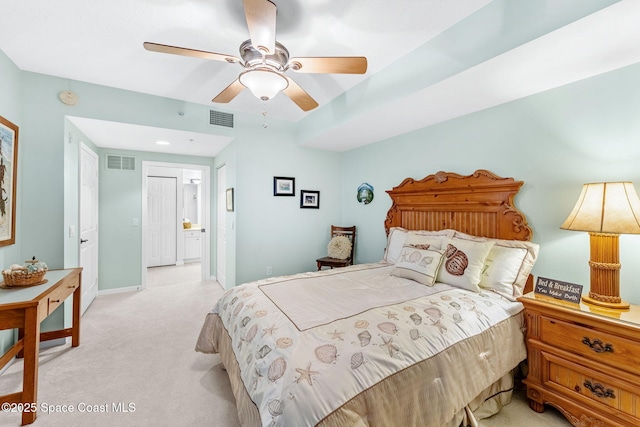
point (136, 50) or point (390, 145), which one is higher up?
point (136, 50)

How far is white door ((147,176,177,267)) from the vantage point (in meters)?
5.79

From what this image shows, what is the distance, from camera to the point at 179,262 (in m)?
6.10

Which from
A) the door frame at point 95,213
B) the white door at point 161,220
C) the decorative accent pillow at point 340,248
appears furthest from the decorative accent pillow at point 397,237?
the white door at point 161,220

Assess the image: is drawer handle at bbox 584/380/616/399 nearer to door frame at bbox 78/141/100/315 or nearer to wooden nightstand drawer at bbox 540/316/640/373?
wooden nightstand drawer at bbox 540/316/640/373

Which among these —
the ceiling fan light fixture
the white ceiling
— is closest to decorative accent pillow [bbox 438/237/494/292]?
the white ceiling

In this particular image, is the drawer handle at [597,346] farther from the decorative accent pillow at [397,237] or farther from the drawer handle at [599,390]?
the decorative accent pillow at [397,237]

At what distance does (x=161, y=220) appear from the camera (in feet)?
19.4

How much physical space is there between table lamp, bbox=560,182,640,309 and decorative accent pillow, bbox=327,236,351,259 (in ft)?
8.31

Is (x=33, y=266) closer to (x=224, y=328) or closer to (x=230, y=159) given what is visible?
(x=224, y=328)

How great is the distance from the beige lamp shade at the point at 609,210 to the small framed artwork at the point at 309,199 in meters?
3.01

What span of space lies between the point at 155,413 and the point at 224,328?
0.62 metres

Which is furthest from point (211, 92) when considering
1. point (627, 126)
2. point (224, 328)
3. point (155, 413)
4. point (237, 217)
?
point (627, 126)

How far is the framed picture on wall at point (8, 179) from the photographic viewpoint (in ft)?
6.88

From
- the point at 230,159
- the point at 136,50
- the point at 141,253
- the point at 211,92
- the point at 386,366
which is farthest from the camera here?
the point at 141,253
